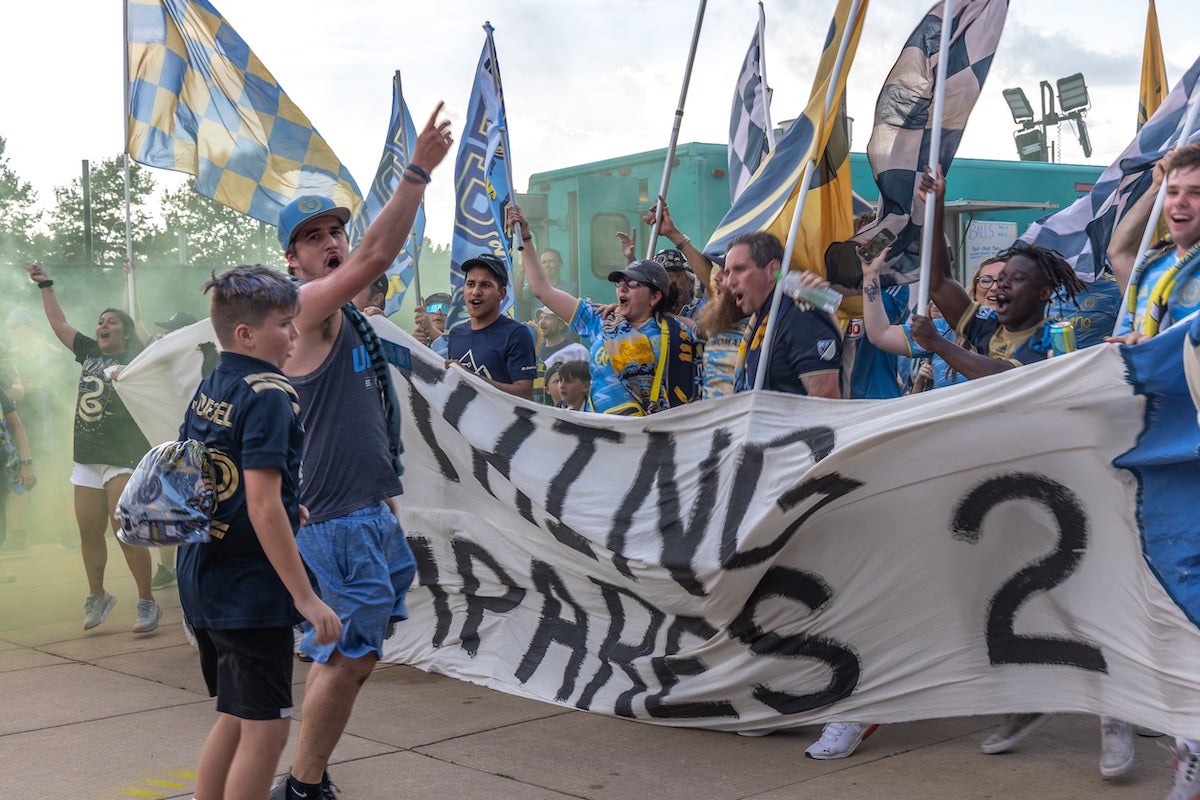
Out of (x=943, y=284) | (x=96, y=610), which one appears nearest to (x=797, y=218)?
(x=943, y=284)

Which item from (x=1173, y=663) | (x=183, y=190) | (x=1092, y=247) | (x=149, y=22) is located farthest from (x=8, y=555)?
(x=183, y=190)

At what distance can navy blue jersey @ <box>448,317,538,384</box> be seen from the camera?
5.86m

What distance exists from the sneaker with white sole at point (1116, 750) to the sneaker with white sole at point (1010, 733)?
37 centimetres

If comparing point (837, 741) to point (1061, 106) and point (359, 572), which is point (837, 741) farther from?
point (1061, 106)

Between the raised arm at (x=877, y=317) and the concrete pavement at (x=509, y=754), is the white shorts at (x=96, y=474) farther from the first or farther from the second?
the raised arm at (x=877, y=317)

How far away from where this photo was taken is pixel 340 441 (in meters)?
3.92

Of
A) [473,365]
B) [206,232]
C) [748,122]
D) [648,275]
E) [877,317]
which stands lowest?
[473,365]

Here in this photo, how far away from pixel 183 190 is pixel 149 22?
20.0m

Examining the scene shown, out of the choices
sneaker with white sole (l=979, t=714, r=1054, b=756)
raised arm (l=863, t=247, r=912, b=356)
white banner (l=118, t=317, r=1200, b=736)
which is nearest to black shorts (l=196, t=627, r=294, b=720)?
white banner (l=118, t=317, r=1200, b=736)

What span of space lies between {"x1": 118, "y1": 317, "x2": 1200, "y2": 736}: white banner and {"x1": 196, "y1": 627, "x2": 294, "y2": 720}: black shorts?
179cm

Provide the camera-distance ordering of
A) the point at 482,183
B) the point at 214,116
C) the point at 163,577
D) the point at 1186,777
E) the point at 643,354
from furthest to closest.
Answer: the point at 163,577 → the point at 482,183 → the point at 214,116 → the point at 643,354 → the point at 1186,777

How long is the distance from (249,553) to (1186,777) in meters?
2.79

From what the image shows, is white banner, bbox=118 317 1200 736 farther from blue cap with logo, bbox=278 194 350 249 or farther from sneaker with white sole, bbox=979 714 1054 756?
blue cap with logo, bbox=278 194 350 249

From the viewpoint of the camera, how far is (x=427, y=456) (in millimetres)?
5727
